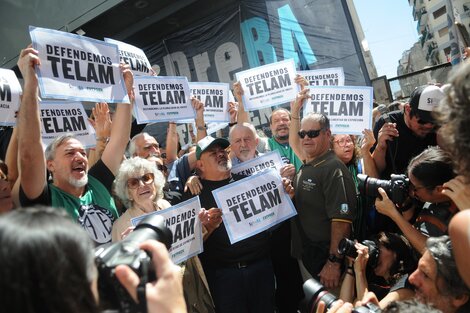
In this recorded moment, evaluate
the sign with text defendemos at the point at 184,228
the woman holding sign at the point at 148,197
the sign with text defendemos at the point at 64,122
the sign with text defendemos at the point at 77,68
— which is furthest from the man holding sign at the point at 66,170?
the sign with text defendemos at the point at 64,122

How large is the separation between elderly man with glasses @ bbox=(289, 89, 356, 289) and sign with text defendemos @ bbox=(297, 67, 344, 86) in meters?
1.84

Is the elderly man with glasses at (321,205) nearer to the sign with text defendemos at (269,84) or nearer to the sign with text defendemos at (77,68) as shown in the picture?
the sign with text defendemos at (269,84)

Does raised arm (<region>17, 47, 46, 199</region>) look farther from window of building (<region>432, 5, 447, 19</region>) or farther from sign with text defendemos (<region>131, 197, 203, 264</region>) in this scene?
window of building (<region>432, 5, 447, 19</region>)

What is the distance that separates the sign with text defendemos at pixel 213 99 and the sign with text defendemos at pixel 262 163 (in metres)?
1.38

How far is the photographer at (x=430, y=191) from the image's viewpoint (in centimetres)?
239

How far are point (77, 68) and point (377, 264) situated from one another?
2.63 m

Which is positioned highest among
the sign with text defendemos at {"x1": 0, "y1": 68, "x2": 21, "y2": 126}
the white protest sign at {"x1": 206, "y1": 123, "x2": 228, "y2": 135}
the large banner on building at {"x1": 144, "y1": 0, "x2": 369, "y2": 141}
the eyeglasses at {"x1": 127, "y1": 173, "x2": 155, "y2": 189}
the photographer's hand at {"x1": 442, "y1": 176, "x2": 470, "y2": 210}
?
the large banner on building at {"x1": 144, "y1": 0, "x2": 369, "y2": 141}

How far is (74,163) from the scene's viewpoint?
2748mm

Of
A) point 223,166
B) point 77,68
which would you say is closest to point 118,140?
point 77,68

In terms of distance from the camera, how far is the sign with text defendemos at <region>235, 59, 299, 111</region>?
4.87m

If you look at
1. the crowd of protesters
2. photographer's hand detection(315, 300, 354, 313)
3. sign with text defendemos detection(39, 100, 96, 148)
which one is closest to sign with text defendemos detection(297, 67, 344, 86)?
the crowd of protesters

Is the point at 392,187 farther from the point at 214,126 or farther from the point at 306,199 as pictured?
the point at 214,126

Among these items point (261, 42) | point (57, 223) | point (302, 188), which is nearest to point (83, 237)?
point (57, 223)

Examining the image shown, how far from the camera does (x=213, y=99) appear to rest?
16.5ft
